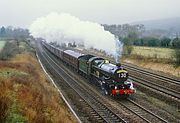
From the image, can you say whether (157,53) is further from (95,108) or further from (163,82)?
(95,108)

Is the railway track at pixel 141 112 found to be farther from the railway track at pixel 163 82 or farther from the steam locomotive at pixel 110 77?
the railway track at pixel 163 82

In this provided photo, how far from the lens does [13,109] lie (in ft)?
50.3

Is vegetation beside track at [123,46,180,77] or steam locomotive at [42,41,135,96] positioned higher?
steam locomotive at [42,41,135,96]

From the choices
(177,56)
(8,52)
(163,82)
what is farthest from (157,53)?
(163,82)

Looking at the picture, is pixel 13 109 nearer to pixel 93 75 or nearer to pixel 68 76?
pixel 93 75

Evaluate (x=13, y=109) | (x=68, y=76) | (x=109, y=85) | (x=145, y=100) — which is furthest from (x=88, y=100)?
(x=68, y=76)

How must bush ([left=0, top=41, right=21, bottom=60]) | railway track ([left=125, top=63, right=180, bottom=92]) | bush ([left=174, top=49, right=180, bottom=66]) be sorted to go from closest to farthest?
1. railway track ([left=125, top=63, right=180, bottom=92])
2. bush ([left=174, top=49, right=180, bottom=66])
3. bush ([left=0, top=41, right=21, bottom=60])

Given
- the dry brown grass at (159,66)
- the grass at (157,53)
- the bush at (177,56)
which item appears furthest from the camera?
the grass at (157,53)

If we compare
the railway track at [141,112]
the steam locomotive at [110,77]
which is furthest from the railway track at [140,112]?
the steam locomotive at [110,77]

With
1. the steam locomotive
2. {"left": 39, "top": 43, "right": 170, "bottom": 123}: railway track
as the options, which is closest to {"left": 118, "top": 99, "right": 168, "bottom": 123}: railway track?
{"left": 39, "top": 43, "right": 170, "bottom": 123}: railway track

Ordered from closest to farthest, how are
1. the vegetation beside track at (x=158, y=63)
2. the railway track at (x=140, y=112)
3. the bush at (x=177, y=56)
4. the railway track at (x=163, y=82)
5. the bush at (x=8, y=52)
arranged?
the railway track at (x=140, y=112) → the railway track at (x=163, y=82) → the bush at (x=177, y=56) → the vegetation beside track at (x=158, y=63) → the bush at (x=8, y=52)

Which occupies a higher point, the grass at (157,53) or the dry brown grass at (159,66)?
the grass at (157,53)

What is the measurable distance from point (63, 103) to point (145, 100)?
24.3 feet

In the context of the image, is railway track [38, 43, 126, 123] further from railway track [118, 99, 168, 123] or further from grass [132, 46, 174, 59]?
grass [132, 46, 174, 59]
